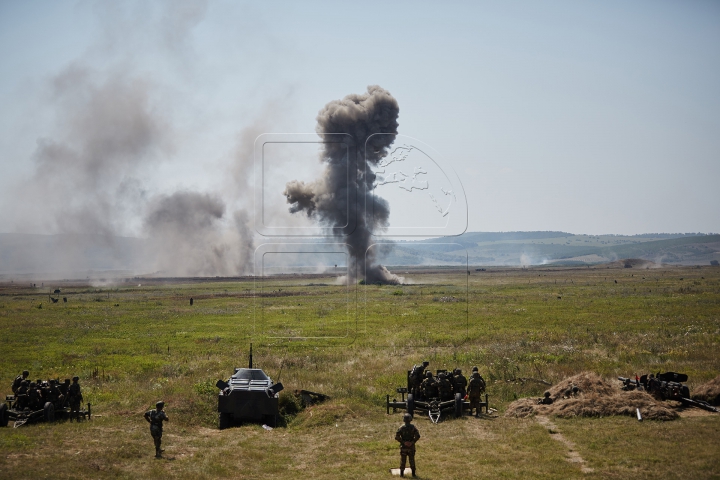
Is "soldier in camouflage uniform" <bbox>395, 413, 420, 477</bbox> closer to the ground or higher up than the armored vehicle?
higher up

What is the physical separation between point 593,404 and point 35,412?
18.4m

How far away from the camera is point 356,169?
7044 cm

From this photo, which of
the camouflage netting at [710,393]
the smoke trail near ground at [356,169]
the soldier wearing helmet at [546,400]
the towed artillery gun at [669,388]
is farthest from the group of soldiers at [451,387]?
the smoke trail near ground at [356,169]

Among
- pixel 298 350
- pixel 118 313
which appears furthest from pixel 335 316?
pixel 118 313

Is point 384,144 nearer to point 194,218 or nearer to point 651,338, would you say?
point 651,338

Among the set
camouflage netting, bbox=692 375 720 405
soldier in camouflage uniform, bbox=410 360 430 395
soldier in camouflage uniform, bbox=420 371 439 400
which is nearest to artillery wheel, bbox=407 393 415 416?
soldier in camouflage uniform, bbox=420 371 439 400

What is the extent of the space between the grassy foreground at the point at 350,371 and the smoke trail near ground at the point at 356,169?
13.5m

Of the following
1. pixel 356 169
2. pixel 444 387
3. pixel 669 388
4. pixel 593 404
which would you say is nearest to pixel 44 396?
pixel 444 387

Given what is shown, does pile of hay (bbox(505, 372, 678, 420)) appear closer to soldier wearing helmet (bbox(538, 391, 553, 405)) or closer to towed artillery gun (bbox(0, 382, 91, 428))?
soldier wearing helmet (bbox(538, 391, 553, 405))

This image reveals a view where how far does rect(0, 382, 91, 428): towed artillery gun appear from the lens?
1909cm

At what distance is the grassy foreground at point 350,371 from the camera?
1573 centimetres

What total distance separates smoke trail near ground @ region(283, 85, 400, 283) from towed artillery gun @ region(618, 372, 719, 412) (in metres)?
49.5

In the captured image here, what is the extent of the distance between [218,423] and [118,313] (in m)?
40.8

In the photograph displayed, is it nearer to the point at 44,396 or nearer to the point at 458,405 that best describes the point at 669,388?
the point at 458,405
